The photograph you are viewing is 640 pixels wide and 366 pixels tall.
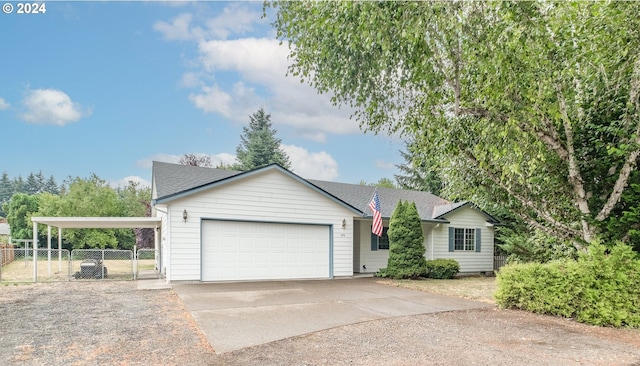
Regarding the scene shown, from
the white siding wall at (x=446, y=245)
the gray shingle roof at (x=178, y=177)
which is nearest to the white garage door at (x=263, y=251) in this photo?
the gray shingle roof at (x=178, y=177)

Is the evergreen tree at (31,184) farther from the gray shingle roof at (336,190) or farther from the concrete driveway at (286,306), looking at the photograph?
the concrete driveway at (286,306)

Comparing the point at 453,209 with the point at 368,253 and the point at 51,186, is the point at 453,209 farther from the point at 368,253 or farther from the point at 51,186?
the point at 51,186

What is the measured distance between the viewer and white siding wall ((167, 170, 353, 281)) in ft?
37.1

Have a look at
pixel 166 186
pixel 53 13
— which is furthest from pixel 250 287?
pixel 53 13

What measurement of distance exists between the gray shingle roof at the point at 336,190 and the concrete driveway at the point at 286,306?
11.5ft

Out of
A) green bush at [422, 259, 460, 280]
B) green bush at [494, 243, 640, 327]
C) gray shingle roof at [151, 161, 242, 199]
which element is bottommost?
green bush at [422, 259, 460, 280]

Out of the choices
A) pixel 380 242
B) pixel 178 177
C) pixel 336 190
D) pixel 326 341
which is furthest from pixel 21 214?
pixel 326 341

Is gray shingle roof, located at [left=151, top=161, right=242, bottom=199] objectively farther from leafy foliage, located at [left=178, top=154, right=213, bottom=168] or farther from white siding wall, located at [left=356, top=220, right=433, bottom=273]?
leafy foliage, located at [left=178, top=154, right=213, bottom=168]

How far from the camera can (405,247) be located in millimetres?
13977

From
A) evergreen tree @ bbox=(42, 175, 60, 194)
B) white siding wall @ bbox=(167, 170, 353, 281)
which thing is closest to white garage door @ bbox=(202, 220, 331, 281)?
white siding wall @ bbox=(167, 170, 353, 281)

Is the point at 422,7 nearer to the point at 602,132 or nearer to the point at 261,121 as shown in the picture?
the point at 602,132

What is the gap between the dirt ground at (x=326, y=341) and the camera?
14.9 ft

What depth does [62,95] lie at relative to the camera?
3166 centimetres

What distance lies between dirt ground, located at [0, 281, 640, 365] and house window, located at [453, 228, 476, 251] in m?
9.69
